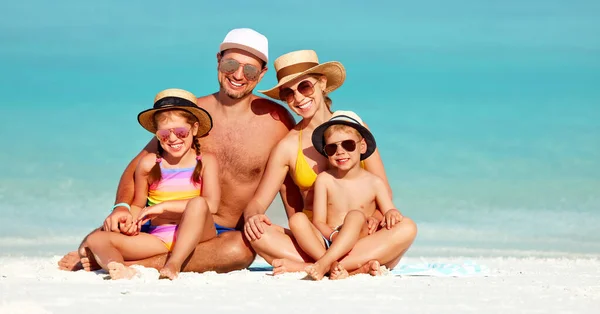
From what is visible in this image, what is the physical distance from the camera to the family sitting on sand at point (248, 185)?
25.9 ft

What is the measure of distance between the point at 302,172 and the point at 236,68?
4.33ft

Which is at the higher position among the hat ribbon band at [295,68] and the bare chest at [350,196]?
the hat ribbon band at [295,68]

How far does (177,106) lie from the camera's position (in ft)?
27.4

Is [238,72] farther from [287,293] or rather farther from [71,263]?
[287,293]

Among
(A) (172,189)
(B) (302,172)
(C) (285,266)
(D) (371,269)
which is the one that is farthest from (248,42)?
(D) (371,269)

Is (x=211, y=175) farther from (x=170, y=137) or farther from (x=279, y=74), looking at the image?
(x=279, y=74)

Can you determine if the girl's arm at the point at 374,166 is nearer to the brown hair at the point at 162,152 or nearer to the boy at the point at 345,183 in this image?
the boy at the point at 345,183

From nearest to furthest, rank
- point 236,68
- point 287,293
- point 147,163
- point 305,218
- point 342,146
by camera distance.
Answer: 1. point 287,293
2. point 305,218
3. point 342,146
4. point 147,163
5. point 236,68

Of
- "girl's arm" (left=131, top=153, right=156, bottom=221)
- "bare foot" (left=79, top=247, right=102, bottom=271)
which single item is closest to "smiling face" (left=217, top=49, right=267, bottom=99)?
"girl's arm" (left=131, top=153, right=156, bottom=221)

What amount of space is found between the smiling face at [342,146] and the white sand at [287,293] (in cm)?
107

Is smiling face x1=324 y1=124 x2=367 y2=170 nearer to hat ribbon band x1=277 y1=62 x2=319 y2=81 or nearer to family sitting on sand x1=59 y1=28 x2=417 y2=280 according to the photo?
family sitting on sand x1=59 y1=28 x2=417 y2=280

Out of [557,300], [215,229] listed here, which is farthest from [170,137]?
[557,300]

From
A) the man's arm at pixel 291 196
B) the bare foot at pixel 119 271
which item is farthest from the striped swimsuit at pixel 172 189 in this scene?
the man's arm at pixel 291 196

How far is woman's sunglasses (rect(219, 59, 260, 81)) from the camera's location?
353 inches
